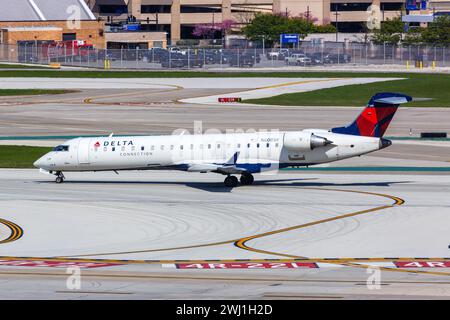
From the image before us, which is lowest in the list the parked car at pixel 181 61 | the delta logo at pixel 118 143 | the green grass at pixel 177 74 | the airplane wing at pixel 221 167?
the airplane wing at pixel 221 167

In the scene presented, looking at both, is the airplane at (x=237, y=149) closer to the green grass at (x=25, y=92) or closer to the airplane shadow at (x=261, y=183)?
the airplane shadow at (x=261, y=183)

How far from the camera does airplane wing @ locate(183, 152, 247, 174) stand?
50.8 m

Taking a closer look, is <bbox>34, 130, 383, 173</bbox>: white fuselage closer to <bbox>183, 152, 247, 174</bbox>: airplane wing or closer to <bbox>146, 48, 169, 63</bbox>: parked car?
<bbox>183, 152, 247, 174</bbox>: airplane wing

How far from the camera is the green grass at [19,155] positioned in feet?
203

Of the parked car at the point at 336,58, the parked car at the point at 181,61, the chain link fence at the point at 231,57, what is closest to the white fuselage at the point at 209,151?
the parked car at the point at 181,61

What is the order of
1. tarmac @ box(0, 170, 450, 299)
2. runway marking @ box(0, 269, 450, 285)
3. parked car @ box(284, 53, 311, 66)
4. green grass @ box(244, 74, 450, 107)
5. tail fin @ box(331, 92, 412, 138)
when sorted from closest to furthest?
tarmac @ box(0, 170, 450, 299) → runway marking @ box(0, 269, 450, 285) → tail fin @ box(331, 92, 412, 138) → green grass @ box(244, 74, 450, 107) → parked car @ box(284, 53, 311, 66)

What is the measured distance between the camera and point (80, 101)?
348 feet

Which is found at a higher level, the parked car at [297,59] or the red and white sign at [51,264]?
the parked car at [297,59]

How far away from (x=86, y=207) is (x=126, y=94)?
6867 centimetres

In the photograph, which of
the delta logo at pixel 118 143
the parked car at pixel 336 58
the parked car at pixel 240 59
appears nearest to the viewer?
the delta logo at pixel 118 143

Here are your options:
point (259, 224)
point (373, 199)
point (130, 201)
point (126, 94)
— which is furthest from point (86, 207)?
point (126, 94)

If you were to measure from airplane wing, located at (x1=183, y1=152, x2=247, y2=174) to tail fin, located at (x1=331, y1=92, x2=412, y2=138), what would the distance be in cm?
615

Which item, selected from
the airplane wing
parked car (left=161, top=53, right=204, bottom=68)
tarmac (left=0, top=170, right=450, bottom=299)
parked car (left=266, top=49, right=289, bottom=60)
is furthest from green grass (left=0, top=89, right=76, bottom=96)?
the airplane wing
